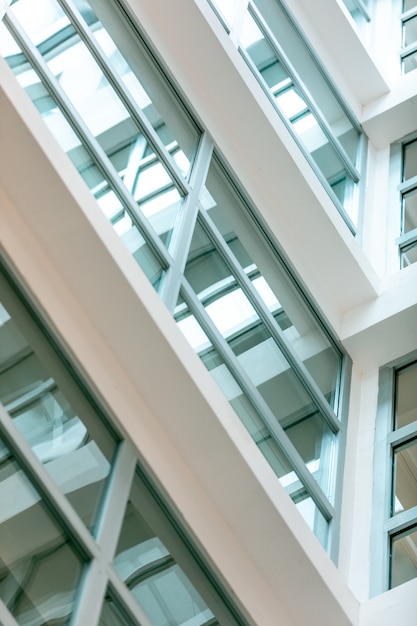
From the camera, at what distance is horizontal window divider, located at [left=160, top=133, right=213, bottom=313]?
335 inches

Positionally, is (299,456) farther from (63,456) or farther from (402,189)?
(402,189)

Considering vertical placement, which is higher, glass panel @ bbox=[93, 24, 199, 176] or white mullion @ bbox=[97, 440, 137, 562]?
glass panel @ bbox=[93, 24, 199, 176]

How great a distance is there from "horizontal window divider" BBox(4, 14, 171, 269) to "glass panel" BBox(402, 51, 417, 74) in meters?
7.48

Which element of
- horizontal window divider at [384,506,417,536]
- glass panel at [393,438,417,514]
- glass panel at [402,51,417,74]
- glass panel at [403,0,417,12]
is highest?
glass panel at [403,0,417,12]

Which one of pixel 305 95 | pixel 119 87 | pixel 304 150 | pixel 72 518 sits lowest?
pixel 72 518

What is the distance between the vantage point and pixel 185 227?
29.9 feet

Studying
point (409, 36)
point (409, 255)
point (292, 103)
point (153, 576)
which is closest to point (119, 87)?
point (292, 103)

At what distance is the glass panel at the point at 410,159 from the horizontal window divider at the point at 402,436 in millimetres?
4205

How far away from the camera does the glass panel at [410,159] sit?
43.0 feet

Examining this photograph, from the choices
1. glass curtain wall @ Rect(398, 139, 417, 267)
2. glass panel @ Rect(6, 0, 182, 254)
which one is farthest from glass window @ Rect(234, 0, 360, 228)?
glass panel @ Rect(6, 0, 182, 254)

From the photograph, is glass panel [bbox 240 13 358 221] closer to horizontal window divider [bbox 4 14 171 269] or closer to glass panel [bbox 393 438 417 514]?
glass panel [bbox 393 438 417 514]

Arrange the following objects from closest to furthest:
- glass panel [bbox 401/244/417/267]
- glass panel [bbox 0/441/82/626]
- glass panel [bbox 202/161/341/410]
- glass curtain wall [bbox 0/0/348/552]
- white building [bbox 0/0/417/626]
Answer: glass panel [bbox 0/441/82/626], white building [bbox 0/0/417/626], glass curtain wall [bbox 0/0/348/552], glass panel [bbox 202/161/341/410], glass panel [bbox 401/244/417/267]

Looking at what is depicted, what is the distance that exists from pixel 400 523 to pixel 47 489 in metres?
3.51

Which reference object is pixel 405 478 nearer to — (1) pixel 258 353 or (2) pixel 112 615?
(1) pixel 258 353
